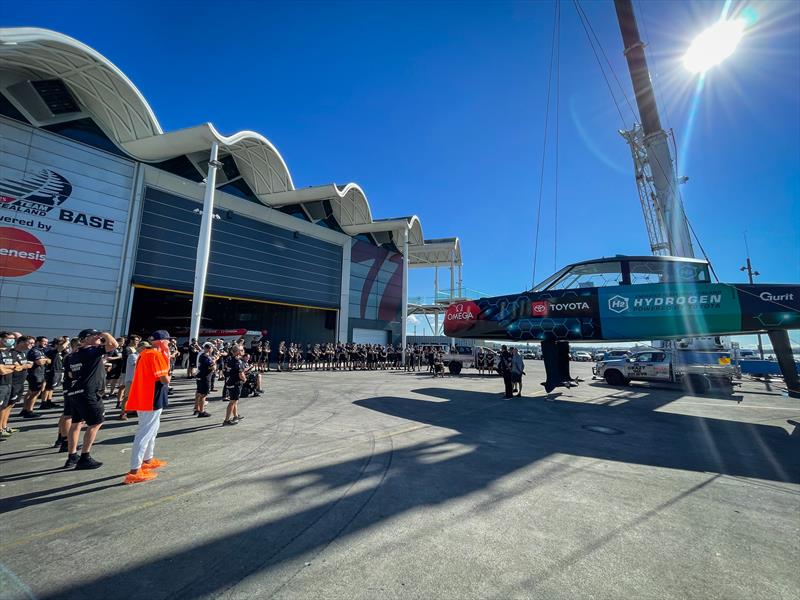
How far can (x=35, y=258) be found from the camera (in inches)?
548

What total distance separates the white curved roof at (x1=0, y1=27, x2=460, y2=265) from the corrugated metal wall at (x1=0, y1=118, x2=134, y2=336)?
5.90 ft

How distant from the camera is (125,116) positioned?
16234 mm

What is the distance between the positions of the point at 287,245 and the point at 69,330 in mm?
13529

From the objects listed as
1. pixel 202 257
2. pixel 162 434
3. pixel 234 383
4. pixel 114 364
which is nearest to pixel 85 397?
pixel 162 434

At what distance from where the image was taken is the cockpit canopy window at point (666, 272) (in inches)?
360

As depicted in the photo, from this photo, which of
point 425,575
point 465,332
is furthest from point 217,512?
point 465,332

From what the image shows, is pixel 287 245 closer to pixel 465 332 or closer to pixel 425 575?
pixel 465 332

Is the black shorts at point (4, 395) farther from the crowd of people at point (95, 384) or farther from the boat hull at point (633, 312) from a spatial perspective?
the boat hull at point (633, 312)

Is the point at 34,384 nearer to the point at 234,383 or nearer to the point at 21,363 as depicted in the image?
the point at 21,363

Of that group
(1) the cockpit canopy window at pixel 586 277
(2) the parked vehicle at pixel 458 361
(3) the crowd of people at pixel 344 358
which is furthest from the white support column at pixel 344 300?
(1) the cockpit canopy window at pixel 586 277

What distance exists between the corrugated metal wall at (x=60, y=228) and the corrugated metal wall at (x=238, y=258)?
1.44m

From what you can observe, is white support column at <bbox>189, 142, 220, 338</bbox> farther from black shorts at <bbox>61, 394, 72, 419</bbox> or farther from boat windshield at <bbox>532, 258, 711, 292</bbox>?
boat windshield at <bbox>532, 258, 711, 292</bbox>

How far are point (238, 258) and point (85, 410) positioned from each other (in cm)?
1964

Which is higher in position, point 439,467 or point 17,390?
point 17,390
